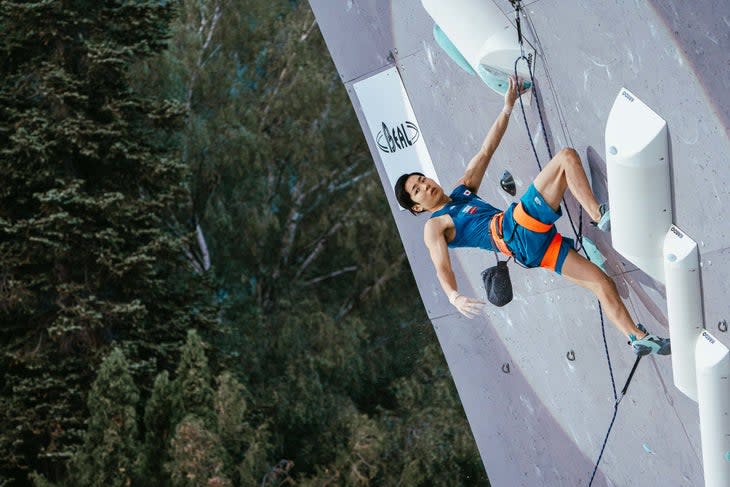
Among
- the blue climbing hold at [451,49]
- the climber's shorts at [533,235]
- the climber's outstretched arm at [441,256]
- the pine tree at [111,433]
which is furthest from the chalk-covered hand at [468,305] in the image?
the pine tree at [111,433]

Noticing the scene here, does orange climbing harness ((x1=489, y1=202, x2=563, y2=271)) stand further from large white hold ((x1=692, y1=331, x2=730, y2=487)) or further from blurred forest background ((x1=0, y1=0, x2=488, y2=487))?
blurred forest background ((x1=0, y1=0, x2=488, y2=487))

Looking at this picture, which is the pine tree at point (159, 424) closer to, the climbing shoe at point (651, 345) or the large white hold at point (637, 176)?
A: the climbing shoe at point (651, 345)

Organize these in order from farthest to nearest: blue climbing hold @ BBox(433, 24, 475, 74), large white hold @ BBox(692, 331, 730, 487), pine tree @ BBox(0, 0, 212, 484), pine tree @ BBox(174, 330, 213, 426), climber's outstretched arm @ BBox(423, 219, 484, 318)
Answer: pine tree @ BBox(0, 0, 212, 484), pine tree @ BBox(174, 330, 213, 426), blue climbing hold @ BBox(433, 24, 475, 74), climber's outstretched arm @ BBox(423, 219, 484, 318), large white hold @ BBox(692, 331, 730, 487)

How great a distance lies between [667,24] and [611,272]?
50.0 inches

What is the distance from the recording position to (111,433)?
13781mm

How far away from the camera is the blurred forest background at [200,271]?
14.9 m

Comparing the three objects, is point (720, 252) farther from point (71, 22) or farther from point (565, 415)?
point (71, 22)

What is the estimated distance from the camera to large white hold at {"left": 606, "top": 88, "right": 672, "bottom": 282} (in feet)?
19.8

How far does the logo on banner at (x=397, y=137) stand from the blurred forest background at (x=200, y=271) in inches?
255

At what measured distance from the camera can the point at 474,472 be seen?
17391mm

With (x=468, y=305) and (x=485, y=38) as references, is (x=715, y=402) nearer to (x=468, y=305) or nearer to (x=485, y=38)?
(x=468, y=305)

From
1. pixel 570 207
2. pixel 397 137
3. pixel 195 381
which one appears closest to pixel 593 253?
pixel 570 207

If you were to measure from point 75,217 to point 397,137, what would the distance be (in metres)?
7.96

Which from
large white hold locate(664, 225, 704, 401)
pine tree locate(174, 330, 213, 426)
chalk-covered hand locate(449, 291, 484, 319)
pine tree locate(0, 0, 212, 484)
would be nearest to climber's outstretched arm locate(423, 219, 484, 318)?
chalk-covered hand locate(449, 291, 484, 319)
